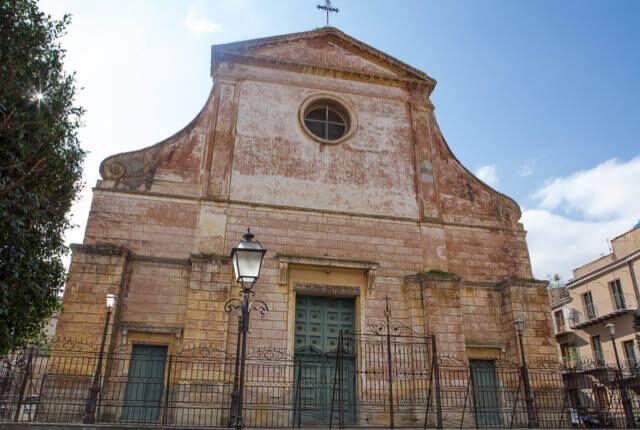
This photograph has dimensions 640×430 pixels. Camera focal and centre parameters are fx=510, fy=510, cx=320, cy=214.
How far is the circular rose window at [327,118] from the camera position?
53.5 feet

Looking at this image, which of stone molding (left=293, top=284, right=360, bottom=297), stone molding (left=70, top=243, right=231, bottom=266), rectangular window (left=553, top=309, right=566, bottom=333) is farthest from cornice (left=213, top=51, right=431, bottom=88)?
rectangular window (left=553, top=309, right=566, bottom=333)

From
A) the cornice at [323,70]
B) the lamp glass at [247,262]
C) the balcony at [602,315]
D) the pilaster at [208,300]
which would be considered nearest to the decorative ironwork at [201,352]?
the pilaster at [208,300]

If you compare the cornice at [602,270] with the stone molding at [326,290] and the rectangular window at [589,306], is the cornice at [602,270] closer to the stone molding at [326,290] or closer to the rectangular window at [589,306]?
the rectangular window at [589,306]

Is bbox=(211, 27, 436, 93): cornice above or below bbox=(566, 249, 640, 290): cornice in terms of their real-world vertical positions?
above

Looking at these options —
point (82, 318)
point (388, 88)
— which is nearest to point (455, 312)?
point (388, 88)

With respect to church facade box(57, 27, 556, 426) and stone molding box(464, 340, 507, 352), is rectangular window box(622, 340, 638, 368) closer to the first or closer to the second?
church facade box(57, 27, 556, 426)

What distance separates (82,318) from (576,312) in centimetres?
3219

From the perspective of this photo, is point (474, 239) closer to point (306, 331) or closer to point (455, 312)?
point (455, 312)

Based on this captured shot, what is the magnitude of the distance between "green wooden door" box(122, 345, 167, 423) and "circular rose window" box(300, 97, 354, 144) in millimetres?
8003

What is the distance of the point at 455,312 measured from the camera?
1386cm

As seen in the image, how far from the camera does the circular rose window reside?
16297 mm

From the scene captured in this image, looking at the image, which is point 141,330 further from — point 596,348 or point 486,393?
point 596,348

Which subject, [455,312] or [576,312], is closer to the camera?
[455,312]

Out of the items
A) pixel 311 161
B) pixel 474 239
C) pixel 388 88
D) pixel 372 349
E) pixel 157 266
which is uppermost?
pixel 388 88
